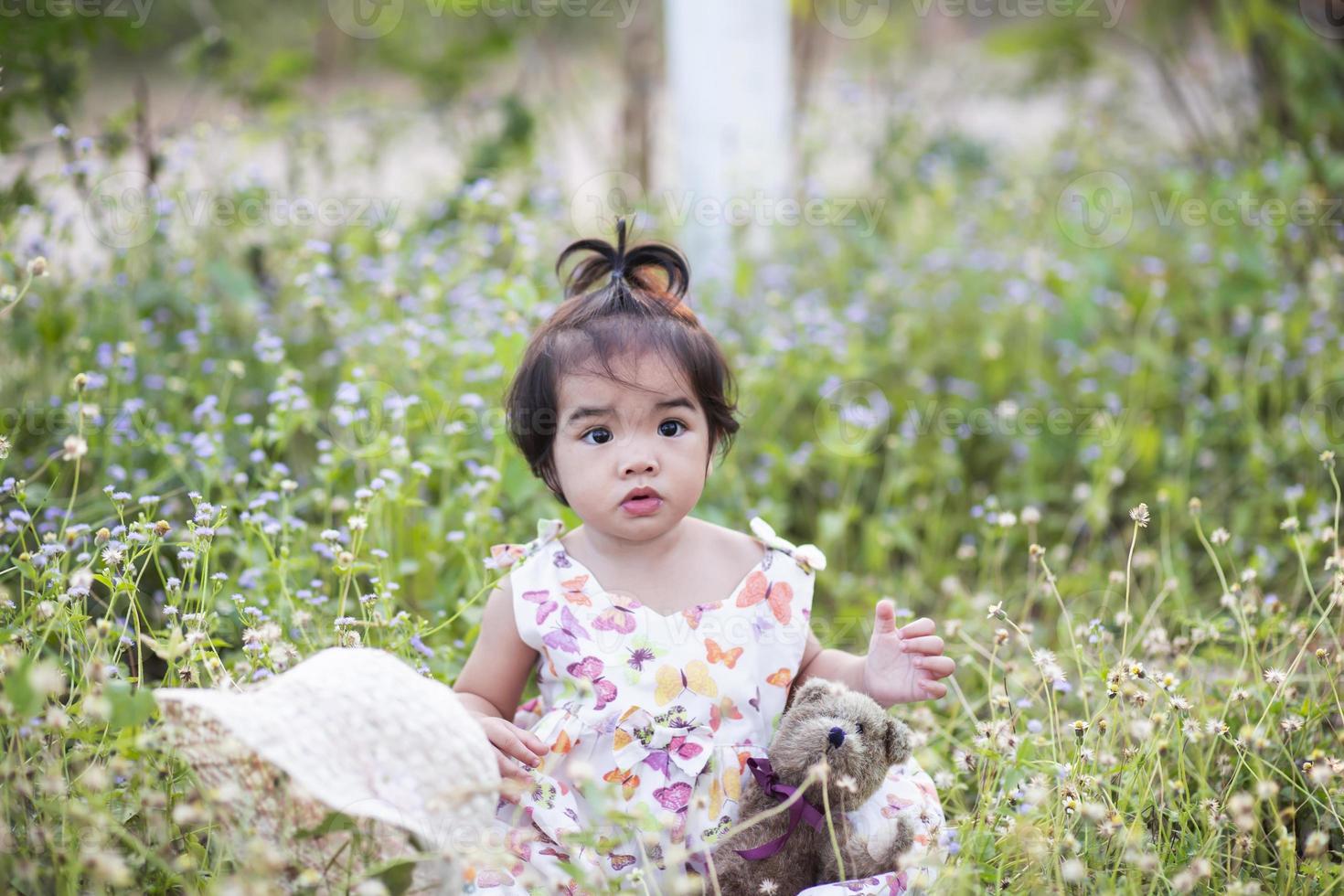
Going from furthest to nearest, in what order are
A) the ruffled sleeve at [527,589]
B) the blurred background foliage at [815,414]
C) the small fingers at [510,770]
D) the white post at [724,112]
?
the white post at [724,112], the ruffled sleeve at [527,589], the blurred background foliage at [815,414], the small fingers at [510,770]

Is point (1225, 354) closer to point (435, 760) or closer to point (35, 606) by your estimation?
point (435, 760)

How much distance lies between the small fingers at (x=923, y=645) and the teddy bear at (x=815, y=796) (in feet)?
0.37

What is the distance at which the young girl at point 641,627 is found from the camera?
1.93 metres

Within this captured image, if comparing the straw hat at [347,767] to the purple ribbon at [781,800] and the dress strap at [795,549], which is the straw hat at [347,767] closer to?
the purple ribbon at [781,800]

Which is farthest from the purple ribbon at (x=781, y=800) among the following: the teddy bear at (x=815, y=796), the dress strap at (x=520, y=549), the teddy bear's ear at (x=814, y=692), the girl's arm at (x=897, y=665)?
A: the dress strap at (x=520, y=549)

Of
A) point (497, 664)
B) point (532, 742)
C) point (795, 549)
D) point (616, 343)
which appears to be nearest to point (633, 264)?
point (616, 343)

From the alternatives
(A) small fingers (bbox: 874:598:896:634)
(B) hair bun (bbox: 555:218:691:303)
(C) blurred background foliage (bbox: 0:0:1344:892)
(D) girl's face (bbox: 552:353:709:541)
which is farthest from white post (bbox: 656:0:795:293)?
(A) small fingers (bbox: 874:598:896:634)

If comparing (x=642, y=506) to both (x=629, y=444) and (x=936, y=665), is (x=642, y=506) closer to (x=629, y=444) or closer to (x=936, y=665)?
(x=629, y=444)

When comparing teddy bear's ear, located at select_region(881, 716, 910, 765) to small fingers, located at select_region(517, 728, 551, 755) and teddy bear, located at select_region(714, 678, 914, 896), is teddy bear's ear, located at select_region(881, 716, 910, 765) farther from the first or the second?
small fingers, located at select_region(517, 728, 551, 755)

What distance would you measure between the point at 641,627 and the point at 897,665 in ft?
1.40

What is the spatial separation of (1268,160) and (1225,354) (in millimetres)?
1014

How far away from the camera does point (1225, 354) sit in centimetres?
373

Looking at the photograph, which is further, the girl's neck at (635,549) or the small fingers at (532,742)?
the girl's neck at (635,549)

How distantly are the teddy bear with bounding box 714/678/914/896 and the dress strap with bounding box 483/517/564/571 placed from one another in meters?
0.53
